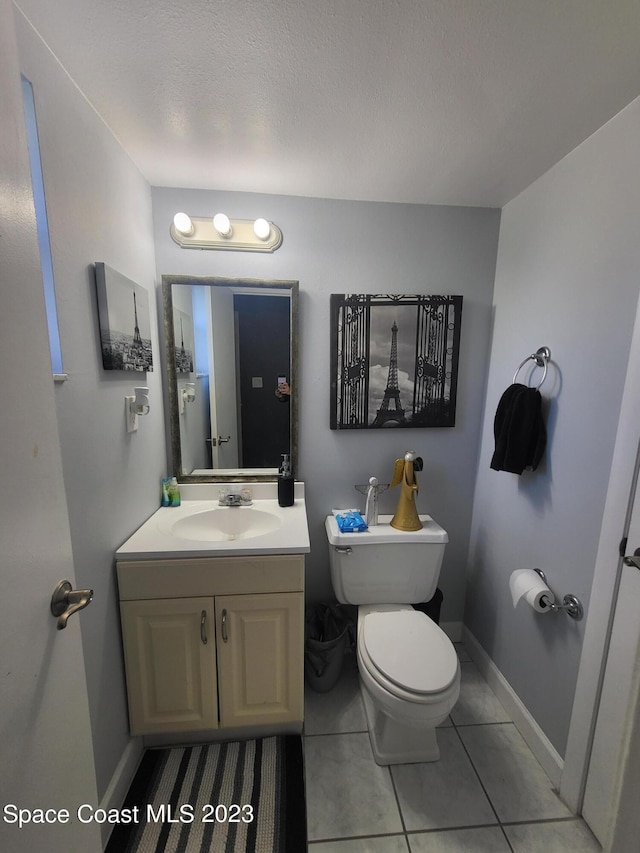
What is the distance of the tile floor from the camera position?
1.07 m

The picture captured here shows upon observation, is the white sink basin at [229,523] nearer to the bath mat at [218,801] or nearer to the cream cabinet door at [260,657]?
the cream cabinet door at [260,657]

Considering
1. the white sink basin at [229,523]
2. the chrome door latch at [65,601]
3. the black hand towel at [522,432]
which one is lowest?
the white sink basin at [229,523]

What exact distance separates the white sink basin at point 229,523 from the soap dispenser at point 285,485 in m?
0.09

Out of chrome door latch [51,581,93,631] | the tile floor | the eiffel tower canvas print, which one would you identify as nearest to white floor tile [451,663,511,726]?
the tile floor

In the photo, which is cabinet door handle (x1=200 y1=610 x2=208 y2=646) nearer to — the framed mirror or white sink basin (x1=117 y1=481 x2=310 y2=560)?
white sink basin (x1=117 y1=481 x2=310 y2=560)

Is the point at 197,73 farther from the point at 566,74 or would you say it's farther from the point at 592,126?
the point at 592,126

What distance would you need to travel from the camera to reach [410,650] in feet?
4.06

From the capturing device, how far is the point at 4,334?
1.70 ft

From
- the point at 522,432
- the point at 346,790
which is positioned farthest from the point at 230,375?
the point at 346,790

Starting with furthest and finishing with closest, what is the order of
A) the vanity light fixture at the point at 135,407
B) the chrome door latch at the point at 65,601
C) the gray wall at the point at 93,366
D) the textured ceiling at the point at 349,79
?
the vanity light fixture at the point at 135,407
the gray wall at the point at 93,366
the textured ceiling at the point at 349,79
the chrome door latch at the point at 65,601

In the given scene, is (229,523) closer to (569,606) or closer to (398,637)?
(398,637)

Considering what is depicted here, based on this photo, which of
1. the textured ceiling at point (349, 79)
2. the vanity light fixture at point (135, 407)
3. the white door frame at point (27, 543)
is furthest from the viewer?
Result: the vanity light fixture at point (135, 407)

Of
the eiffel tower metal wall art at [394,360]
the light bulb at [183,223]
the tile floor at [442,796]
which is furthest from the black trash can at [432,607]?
the light bulb at [183,223]

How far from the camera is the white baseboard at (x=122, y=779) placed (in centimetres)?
106
